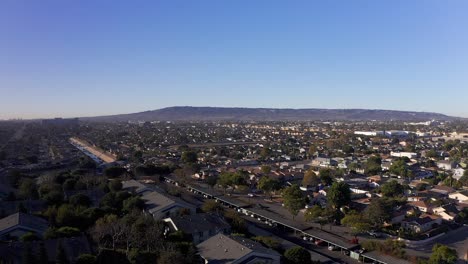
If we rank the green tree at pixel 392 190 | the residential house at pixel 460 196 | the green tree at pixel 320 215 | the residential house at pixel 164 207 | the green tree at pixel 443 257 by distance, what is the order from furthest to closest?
1. the green tree at pixel 392 190
2. the residential house at pixel 460 196
3. the green tree at pixel 320 215
4. the residential house at pixel 164 207
5. the green tree at pixel 443 257

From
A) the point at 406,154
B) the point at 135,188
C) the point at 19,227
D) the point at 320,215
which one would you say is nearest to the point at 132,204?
the point at 135,188

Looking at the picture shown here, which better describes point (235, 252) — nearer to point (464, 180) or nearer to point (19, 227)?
point (19, 227)

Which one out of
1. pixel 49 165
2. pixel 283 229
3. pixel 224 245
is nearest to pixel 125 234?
pixel 224 245

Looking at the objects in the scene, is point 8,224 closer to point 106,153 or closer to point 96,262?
point 96,262

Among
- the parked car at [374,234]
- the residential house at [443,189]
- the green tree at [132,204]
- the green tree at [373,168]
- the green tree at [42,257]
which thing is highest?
the green tree at [42,257]

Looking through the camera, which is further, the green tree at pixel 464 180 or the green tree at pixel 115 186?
the green tree at pixel 464 180

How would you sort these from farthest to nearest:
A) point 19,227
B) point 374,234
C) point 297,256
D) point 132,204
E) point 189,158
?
point 189,158 < point 132,204 < point 374,234 < point 19,227 < point 297,256

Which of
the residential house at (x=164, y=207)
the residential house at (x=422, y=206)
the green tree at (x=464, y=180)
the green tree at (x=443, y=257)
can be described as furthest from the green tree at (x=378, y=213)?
the green tree at (x=464, y=180)

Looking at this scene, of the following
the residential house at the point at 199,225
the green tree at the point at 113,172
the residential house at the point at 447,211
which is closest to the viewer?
the residential house at the point at 199,225

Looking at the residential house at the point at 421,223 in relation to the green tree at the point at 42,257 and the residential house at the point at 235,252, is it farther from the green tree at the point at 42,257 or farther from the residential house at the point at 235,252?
the green tree at the point at 42,257
